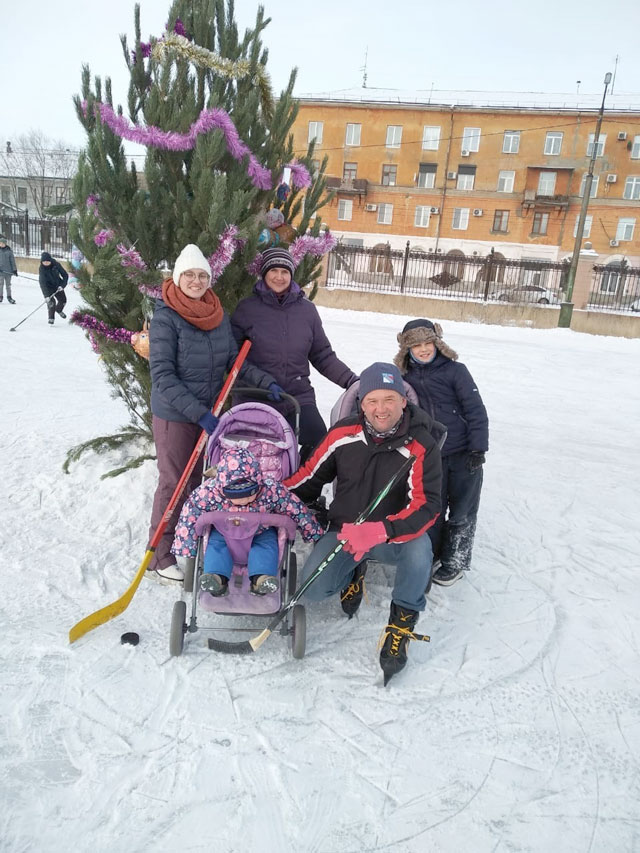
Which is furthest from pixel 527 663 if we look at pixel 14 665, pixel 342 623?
pixel 14 665

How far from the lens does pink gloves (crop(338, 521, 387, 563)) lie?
2674mm

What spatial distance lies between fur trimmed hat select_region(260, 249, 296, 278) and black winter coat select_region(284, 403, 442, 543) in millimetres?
1141

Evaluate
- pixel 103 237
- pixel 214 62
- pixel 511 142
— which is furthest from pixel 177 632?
pixel 511 142

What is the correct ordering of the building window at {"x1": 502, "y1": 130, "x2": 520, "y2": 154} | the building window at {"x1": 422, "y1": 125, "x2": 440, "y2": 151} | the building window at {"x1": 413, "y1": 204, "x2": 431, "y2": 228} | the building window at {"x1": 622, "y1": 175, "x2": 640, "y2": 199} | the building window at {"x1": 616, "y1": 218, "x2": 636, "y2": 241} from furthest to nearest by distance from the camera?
the building window at {"x1": 413, "y1": 204, "x2": 431, "y2": 228}
the building window at {"x1": 422, "y1": 125, "x2": 440, "y2": 151}
the building window at {"x1": 616, "y1": 218, "x2": 636, "y2": 241}
the building window at {"x1": 622, "y1": 175, "x2": 640, "y2": 199}
the building window at {"x1": 502, "y1": 130, "x2": 520, "y2": 154}

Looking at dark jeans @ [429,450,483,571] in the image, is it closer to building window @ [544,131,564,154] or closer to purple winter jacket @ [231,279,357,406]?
purple winter jacket @ [231,279,357,406]

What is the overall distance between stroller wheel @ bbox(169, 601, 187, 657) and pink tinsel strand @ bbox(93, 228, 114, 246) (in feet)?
7.62

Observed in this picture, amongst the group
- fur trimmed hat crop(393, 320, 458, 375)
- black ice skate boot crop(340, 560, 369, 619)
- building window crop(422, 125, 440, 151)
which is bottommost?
black ice skate boot crop(340, 560, 369, 619)

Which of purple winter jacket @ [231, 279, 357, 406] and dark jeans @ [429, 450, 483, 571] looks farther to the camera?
purple winter jacket @ [231, 279, 357, 406]

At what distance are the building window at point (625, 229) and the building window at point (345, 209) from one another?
15.6 m

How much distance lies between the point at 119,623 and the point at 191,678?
1.97 ft

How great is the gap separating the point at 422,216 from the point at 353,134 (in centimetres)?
627

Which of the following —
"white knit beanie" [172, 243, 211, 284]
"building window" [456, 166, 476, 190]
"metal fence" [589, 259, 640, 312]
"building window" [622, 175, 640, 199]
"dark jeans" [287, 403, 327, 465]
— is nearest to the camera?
"white knit beanie" [172, 243, 211, 284]

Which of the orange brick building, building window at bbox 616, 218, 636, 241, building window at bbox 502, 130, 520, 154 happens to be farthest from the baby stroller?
building window at bbox 616, 218, 636, 241

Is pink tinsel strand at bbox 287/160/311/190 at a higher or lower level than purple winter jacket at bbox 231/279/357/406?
higher
